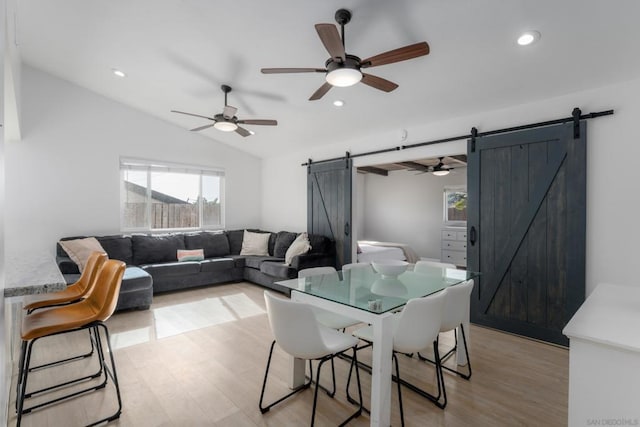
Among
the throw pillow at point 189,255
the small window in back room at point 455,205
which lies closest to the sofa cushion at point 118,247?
the throw pillow at point 189,255

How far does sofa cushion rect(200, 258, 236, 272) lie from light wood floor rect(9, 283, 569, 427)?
161 centimetres

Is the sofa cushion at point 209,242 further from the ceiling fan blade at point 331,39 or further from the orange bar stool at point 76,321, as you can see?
the ceiling fan blade at point 331,39

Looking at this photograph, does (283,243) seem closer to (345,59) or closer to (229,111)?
(229,111)

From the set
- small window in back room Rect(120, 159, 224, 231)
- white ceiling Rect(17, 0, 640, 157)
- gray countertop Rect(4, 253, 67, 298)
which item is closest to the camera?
gray countertop Rect(4, 253, 67, 298)

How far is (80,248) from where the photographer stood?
427 centimetres

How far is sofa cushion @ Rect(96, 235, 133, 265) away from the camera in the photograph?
189 inches

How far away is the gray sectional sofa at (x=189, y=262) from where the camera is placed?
4105mm

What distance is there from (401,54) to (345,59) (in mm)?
407

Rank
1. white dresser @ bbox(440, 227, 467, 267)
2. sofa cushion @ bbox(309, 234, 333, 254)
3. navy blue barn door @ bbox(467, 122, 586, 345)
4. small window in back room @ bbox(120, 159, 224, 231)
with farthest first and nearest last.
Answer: white dresser @ bbox(440, 227, 467, 267) < small window in back room @ bbox(120, 159, 224, 231) < sofa cushion @ bbox(309, 234, 333, 254) < navy blue barn door @ bbox(467, 122, 586, 345)


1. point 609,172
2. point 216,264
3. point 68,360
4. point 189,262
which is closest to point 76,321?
point 68,360

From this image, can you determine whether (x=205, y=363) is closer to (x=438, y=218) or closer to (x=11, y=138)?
(x=11, y=138)

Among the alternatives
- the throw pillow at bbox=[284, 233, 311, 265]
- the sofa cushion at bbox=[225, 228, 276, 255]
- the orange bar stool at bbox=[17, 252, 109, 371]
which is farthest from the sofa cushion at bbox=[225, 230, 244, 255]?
the orange bar stool at bbox=[17, 252, 109, 371]

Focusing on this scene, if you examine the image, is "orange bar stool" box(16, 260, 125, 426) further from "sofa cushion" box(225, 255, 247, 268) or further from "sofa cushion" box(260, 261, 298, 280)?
"sofa cushion" box(225, 255, 247, 268)

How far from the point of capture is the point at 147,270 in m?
4.69
